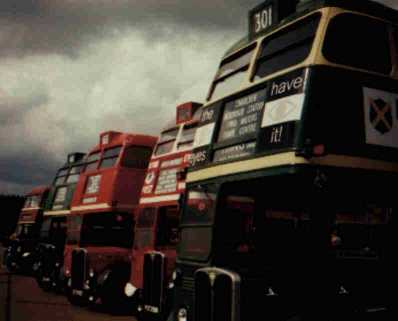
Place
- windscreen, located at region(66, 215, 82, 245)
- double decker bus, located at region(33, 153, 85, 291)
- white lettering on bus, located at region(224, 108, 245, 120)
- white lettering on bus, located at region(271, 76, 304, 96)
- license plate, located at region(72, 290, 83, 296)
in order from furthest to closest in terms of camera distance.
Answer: double decker bus, located at region(33, 153, 85, 291)
windscreen, located at region(66, 215, 82, 245)
license plate, located at region(72, 290, 83, 296)
white lettering on bus, located at region(224, 108, 245, 120)
white lettering on bus, located at region(271, 76, 304, 96)

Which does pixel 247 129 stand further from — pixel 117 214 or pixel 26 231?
pixel 26 231

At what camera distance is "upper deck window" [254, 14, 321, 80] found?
5160 millimetres

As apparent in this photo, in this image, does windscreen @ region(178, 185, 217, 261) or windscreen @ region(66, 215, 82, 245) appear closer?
windscreen @ region(178, 185, 217, 261)

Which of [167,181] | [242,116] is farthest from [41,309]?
[242,116]

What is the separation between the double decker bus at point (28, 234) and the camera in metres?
21.0

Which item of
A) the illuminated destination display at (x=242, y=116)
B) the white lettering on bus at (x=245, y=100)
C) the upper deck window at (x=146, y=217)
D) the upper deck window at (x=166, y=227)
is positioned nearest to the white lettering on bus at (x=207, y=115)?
the illuminated destination display at (x=242, y=116)

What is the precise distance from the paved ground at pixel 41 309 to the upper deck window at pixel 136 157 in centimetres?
324

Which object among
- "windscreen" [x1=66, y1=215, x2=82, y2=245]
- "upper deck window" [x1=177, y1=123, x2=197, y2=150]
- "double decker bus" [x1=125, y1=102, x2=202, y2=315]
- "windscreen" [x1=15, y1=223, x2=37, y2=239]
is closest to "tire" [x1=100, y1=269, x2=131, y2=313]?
"double decker bus" [x1=125, y1=102, x2=202, y2=315]

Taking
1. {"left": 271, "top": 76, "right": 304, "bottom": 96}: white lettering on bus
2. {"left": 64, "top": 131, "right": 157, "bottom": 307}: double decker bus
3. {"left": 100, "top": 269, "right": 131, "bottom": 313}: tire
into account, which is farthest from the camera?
{"left": 64, "top": 131, "right": 157, "bottom": 307}: double decker bus

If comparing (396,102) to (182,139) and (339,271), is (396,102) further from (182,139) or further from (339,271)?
(182,139)

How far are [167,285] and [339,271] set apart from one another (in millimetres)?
4478

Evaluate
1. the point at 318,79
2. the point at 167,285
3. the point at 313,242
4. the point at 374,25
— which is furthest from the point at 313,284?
the point at 167,285

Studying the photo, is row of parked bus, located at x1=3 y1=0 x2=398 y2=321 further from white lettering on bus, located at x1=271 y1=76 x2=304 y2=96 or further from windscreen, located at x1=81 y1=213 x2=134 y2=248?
windscreen, located at x1=81 y1=213 x2=134 y2=248

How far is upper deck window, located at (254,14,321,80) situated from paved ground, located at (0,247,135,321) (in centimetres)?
686
